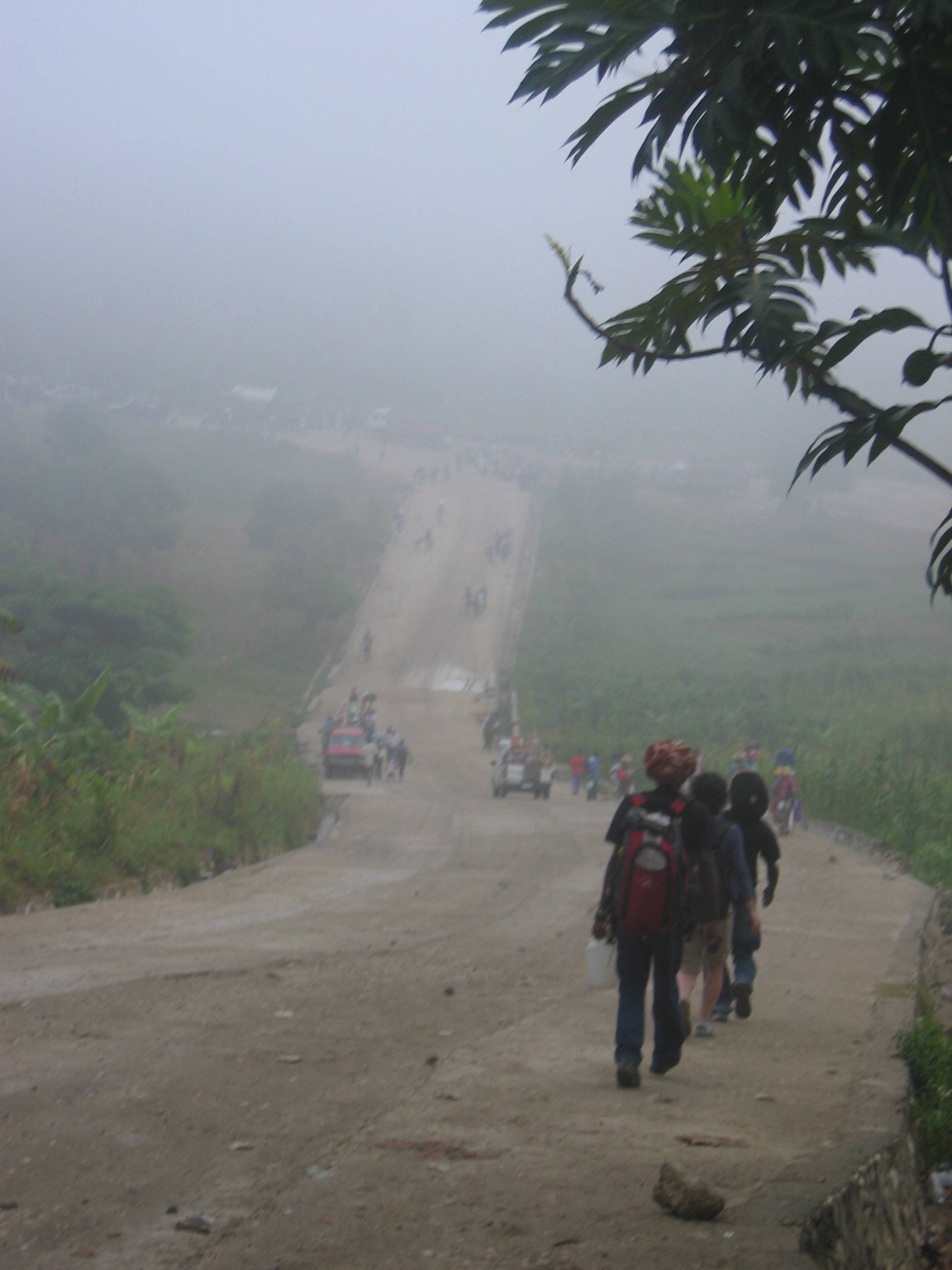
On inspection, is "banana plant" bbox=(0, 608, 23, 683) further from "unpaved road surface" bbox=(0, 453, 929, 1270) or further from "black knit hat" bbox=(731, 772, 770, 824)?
"black knit hat" bbox=(731, 772, 770, 824)

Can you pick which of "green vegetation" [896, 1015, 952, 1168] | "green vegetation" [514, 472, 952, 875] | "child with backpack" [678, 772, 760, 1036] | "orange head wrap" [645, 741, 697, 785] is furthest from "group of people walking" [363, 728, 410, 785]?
"orange head wrap" [645, 741, 697, 785]

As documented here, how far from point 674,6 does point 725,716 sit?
3794cm

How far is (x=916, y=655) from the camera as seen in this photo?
49.6 metres

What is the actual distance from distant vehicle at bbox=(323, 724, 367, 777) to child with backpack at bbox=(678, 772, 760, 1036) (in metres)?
25.8

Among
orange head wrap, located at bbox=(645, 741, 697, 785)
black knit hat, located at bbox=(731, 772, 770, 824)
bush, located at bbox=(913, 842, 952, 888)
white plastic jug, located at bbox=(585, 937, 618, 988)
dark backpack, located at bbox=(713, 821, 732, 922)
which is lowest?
bush, located at bbox=(913, 842, 952, 888)

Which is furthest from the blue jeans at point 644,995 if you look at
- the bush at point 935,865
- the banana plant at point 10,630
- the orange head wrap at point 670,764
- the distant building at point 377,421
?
the distant building at point 377,421

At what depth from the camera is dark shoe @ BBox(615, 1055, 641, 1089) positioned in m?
5.57

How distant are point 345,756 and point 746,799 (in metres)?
25.8

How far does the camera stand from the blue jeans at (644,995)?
554 centimetres

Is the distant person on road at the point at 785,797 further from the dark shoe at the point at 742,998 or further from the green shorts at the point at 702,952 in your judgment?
the green shorts at the point at 702,952

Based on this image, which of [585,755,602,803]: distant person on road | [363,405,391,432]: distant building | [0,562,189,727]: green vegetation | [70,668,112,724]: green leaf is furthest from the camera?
[363,405,391,432]: distant building

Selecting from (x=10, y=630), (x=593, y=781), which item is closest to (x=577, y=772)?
(x=593, y=781)

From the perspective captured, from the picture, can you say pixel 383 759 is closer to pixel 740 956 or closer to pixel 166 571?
pixel 166 571

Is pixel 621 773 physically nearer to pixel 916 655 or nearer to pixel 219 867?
pixel 219 867
